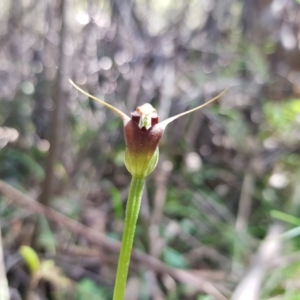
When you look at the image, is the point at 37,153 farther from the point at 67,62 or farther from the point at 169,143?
the point at 67,62

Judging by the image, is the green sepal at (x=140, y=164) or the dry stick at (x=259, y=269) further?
the dry stick at (x=259, y=269)

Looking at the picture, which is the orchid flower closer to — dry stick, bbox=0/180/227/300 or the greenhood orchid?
the greenhood orchid

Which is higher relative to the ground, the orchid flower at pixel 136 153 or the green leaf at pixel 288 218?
the green leaf at pixel 288 218

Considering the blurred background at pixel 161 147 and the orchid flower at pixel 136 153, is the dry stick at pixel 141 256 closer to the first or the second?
the blurred background at pixel 161 147

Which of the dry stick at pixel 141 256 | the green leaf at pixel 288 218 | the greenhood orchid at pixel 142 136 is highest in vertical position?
the green leaf at pixel 288 218

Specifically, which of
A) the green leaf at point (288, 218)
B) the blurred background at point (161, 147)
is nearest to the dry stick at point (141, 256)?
the blurred background at point (161, 147)
